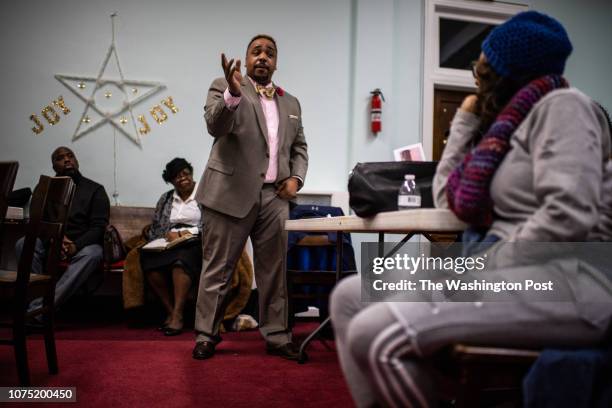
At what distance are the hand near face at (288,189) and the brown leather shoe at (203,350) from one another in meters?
0.85

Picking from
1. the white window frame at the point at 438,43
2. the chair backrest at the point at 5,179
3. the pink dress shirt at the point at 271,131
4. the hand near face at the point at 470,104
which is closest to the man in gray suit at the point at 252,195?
the pink dress shirt at the point at 271,131

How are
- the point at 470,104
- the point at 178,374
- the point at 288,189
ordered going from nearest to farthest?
the point at 470,104, the point at 178,374, the point at 288,189

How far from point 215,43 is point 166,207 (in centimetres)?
164

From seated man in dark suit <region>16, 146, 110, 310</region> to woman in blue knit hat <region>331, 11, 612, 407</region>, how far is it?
3.08 metres

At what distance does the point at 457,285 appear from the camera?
3.47 feet

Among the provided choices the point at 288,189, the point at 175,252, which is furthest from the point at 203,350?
the point at 175,252

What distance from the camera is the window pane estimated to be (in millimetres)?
5164

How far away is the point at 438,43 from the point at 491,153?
171 inches

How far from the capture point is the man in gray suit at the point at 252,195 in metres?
2.73

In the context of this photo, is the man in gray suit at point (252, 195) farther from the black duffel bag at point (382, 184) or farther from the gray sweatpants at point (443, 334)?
the gray sweatpants at point (443, 334)

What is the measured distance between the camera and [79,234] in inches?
156

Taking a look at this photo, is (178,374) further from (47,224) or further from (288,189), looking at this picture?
(288,189)

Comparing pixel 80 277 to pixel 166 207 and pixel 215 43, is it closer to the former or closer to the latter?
pixel 166 207

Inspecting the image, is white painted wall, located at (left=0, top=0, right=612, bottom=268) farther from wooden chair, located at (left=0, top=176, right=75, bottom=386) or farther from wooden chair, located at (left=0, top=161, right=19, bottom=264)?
wooden chair, located at (left=0, top=161, right=19, bottom=264)
